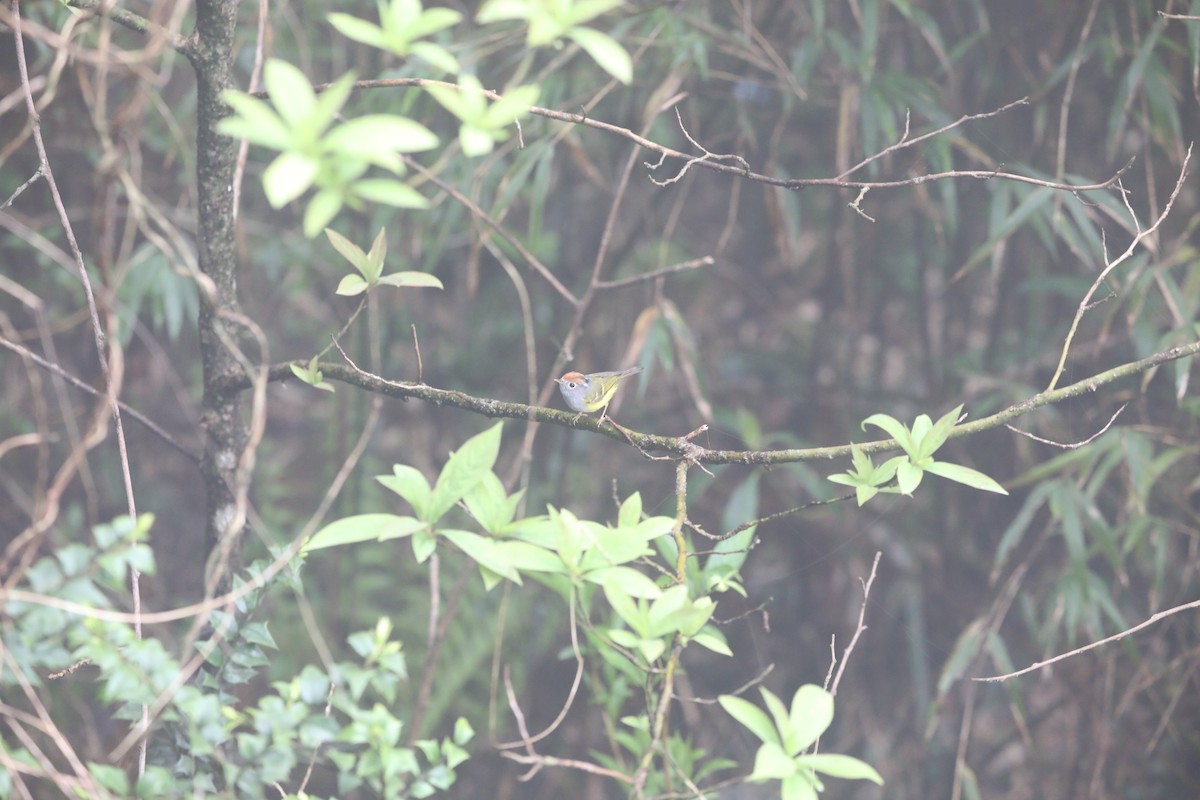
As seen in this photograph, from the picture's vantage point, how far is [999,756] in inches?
114

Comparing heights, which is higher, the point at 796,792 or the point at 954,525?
the point at 796,792

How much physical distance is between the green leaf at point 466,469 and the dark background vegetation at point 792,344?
0.93 m

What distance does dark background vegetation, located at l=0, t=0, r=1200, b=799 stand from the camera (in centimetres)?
220

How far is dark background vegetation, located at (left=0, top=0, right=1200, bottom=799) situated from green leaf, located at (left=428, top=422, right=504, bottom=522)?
3.06 ft

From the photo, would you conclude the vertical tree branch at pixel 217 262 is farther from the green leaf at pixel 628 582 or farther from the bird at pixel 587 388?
the bird at pixel 587 388

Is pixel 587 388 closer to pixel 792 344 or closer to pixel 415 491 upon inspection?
pixel 415 491

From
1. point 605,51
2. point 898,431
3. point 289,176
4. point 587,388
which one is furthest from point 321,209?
point 587,388

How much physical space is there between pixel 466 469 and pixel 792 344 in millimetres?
2202

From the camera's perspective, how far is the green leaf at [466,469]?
1.14 m

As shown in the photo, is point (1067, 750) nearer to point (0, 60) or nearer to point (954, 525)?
point (954, 525)

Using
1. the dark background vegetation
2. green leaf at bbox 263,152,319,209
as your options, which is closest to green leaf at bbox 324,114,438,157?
green leaf at bbox 263,152,319,209

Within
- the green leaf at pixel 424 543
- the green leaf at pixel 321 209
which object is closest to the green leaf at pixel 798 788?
the green leaf at pixel 424 543

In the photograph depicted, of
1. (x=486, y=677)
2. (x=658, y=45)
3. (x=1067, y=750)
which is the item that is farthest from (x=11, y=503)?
(x=1067, y=750)

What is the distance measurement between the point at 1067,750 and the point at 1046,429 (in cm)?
89
